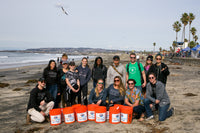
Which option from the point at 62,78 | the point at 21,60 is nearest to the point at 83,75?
the point at 62,78

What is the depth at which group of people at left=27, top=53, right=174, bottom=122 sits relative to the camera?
5.16 m

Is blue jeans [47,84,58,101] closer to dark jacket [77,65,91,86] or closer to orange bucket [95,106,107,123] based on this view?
dark jacket [77,65,91,86]

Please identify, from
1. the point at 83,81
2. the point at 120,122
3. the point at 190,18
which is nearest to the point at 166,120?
the point at 120,122

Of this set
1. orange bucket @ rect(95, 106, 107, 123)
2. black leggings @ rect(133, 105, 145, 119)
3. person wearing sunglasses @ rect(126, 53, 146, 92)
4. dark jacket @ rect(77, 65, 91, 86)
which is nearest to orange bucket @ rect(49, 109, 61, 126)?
orange bucket @ rect(95, 106, 107, 123)

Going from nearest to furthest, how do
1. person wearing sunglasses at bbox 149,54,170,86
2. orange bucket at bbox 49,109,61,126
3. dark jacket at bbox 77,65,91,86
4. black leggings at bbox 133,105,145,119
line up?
orange bucket at bbox 49,109,61,126 → black leggings at bbox 133,105,145,119 → person wearing sunglasses at bbox 149,54,170,86 → dark jacket at bbox 77,65,91,86

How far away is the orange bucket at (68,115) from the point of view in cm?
504

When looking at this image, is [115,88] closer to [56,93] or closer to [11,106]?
[56,93]

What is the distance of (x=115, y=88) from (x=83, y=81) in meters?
1.26

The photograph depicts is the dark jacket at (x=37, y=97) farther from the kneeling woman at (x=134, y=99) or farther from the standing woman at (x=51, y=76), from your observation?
the kneeling woman at (x=134, y=99)

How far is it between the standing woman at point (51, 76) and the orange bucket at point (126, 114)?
2.58m

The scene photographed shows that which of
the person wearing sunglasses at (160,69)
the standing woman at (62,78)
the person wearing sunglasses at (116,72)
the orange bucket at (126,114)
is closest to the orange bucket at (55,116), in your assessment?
the standing woman at (62,78)

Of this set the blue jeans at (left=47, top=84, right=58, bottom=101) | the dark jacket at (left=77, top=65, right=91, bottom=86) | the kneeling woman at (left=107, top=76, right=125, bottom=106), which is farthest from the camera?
the dark jacket at (left=77, top=65, right=91, bottom=86)

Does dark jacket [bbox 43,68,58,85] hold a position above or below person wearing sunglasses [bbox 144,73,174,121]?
above

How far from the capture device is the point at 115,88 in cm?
554
